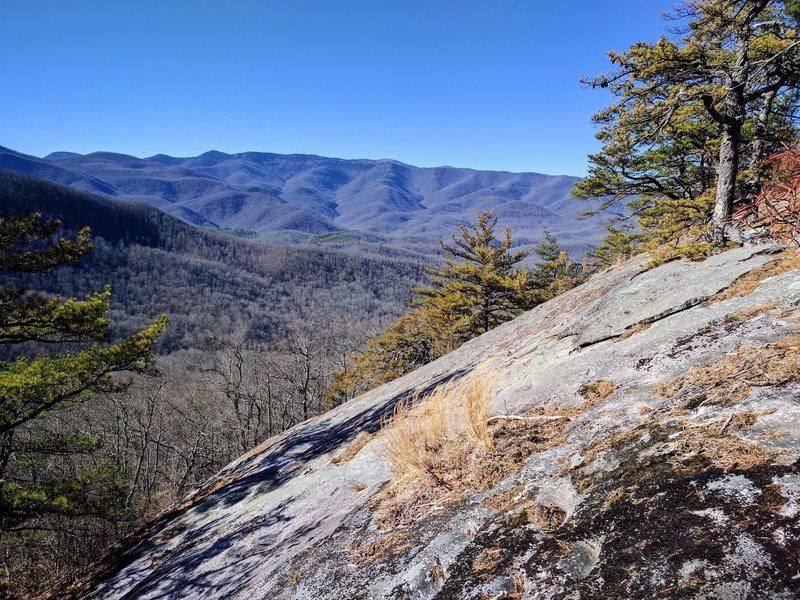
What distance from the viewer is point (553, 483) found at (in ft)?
8.28

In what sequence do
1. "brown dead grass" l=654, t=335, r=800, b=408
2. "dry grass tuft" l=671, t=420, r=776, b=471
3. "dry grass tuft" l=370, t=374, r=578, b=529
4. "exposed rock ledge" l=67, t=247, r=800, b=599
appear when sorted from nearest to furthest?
1. "exposed rock ledge" l=67, t=247, r=800, b=599
2. "dry grass tuft" l=671, t=420, r=776, b=471
3. "brown dead grass" l=654, t=335, r=800, b=408
4. "dry grass tuft" l=370, t=374, r=578, b=529

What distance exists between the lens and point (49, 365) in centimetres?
900

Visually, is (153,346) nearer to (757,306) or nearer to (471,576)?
(471,576)

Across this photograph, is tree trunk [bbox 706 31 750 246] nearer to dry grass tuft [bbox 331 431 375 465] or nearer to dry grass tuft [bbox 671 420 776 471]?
dry grass tuft [bbox 671 420 776 471]

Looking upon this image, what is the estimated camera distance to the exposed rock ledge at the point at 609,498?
166 centimetres

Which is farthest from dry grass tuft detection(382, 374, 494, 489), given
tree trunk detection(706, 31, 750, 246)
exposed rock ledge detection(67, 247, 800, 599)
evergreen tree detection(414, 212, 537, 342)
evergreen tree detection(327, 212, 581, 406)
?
evergreen tree detection(414, 212, 537, 342)

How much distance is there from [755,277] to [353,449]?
4.78 m

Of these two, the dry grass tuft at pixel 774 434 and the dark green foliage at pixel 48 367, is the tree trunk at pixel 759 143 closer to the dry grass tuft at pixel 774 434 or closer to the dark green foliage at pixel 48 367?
the dry grass tuft at pixel 774 434

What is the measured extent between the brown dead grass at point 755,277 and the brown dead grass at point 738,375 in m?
1.39

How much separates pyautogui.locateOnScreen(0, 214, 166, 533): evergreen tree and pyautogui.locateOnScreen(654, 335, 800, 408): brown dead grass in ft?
33.6

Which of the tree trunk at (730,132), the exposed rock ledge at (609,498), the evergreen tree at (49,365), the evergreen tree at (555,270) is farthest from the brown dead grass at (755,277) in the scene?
the evergreen tree at (555,270)

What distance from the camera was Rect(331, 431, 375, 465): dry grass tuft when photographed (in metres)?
5.14

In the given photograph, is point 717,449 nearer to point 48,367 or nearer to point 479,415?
point 479,415

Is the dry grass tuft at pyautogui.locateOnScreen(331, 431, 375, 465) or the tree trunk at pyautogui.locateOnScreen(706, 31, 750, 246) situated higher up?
the tree trunk at pyautogui.locateOnScreen(706, 31, 750, 246)
